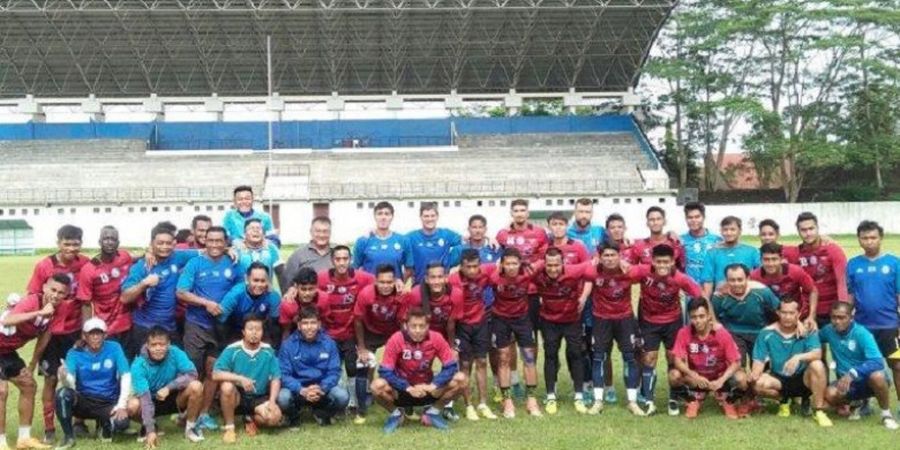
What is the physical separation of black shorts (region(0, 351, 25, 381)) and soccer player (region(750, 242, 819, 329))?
6355 mm

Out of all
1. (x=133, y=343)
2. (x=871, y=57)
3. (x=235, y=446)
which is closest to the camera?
(x=235, y=446)

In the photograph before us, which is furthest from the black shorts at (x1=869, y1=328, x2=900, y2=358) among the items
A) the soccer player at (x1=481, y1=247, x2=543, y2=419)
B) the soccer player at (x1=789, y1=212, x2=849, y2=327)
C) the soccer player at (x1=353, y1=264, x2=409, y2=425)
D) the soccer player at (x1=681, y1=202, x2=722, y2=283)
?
the soccer player at (x1=353, y1=264, x2=409, y2=425)

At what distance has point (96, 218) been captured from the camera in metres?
38.8

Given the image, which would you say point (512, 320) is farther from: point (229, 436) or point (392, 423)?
point (229, 436)

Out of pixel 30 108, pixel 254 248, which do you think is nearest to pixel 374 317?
pixel 254 248

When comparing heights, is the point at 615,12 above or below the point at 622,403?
above

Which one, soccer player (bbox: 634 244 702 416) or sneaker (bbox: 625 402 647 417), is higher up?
soccer player (bbox: 634 244 702 416)

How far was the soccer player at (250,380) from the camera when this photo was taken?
6.59 m

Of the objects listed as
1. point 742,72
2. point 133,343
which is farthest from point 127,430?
point 742,72

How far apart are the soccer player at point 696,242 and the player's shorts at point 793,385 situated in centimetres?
130

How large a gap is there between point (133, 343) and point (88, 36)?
40.7 m

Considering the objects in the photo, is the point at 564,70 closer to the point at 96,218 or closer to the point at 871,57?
the point at 871,57

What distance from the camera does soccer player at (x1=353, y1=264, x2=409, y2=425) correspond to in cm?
717

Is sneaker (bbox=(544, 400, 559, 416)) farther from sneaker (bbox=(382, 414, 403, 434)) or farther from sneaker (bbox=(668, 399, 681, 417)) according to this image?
sneaker (bbox=(382, 414, 403, 434))
